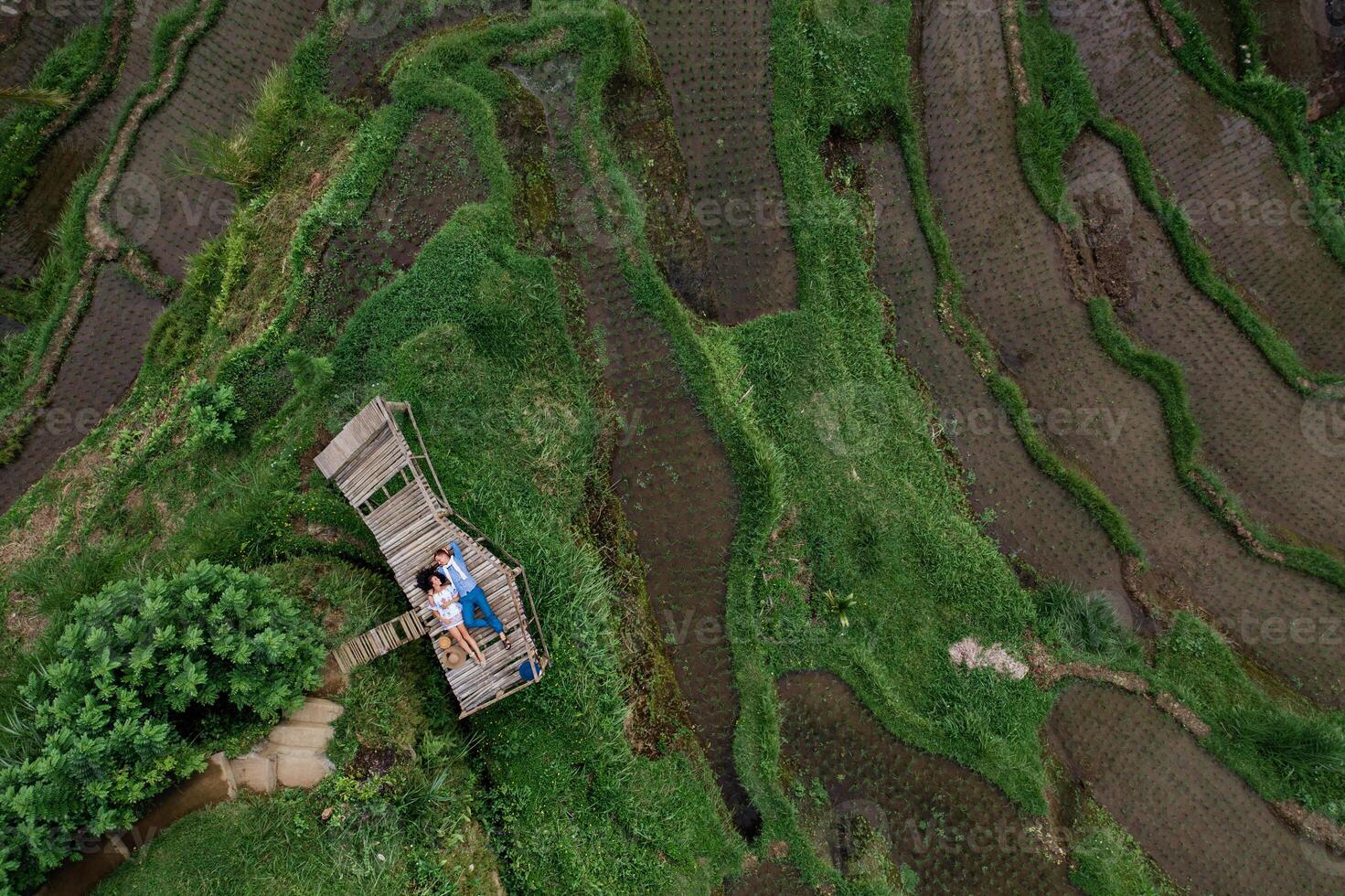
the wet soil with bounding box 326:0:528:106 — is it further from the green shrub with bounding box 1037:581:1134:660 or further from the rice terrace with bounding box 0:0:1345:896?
the green shrub with bounding box 1037:581:1134:660

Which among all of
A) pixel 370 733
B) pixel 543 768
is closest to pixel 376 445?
pixel 370 733

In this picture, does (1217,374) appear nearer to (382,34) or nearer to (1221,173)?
(1221,173)

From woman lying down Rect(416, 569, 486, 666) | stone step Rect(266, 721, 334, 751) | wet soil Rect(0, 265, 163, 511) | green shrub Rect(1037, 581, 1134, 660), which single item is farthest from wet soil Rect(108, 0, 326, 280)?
green shrub Rect(1037, 581, 1134, 660)

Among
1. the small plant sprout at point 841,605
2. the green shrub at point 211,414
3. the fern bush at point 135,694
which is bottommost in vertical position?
the small plant sprout at point 841,605

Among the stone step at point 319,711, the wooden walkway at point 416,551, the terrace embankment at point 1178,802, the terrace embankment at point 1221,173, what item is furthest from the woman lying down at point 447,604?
the terrace embankment at point 1221,173

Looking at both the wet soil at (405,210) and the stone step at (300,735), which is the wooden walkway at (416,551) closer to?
the stone step at (300,735)

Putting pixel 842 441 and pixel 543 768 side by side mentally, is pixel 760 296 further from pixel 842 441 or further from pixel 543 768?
pixel 543 768
